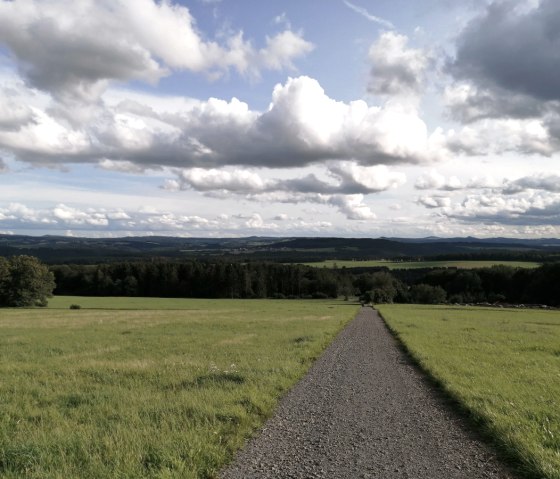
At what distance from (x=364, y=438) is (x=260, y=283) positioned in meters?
125

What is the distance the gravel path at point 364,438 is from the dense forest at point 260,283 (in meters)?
109

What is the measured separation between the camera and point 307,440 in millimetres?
8352

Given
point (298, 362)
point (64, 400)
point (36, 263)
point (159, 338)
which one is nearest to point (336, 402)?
point (298, 362)

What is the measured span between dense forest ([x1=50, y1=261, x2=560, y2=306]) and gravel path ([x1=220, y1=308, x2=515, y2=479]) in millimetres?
108961

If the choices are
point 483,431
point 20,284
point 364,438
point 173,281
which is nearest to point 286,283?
point 173,281

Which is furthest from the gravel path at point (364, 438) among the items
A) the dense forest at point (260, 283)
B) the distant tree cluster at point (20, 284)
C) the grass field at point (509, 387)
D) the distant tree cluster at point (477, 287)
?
the dense forest at point (260, 283)

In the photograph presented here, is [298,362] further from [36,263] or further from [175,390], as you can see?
[36,263]

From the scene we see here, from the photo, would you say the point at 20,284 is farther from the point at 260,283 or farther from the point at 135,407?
the point at 135,407

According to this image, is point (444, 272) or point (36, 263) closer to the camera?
point (36, 263)

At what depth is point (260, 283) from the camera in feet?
435

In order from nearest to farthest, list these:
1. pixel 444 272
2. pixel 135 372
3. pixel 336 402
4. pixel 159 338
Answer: pixel 336 402 → pixel 135 372 → pixel 159 338 → pixel 444 272

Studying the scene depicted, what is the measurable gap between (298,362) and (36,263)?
285ft

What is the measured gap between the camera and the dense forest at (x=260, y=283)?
12175 cm

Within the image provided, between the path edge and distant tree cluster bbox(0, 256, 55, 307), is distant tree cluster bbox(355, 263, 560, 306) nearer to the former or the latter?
distant tree cluster bbox(0, 256, 55, 307)
